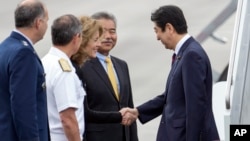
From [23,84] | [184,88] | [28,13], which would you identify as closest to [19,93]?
[23,84]

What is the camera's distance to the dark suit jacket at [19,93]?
399 centimetres

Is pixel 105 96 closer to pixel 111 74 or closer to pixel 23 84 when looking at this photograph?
pixel 111 74

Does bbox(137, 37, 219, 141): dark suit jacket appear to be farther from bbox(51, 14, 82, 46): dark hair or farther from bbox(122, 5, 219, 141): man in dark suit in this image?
bbox(51, 14, 82, 46): dark hair

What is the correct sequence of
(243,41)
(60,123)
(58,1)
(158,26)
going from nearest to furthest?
(243,41)
(60,123)
(158,26)
(58,1)

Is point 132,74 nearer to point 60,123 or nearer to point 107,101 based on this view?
point 107,101

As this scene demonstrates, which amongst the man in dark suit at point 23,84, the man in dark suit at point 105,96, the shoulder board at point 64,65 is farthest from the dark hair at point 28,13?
the man in dark suit at point 105,96

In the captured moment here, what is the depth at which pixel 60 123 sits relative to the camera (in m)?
4.43

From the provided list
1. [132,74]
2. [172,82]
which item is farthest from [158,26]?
[132,74]

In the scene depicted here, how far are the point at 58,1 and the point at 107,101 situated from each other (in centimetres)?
124

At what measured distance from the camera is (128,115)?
499 cm

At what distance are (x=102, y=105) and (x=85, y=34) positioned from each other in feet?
1.39

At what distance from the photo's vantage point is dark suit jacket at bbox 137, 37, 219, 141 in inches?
179

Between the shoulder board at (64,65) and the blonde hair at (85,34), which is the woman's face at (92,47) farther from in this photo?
the shoulder board at (64,65)

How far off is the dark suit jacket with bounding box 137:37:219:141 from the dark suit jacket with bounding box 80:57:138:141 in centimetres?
31
